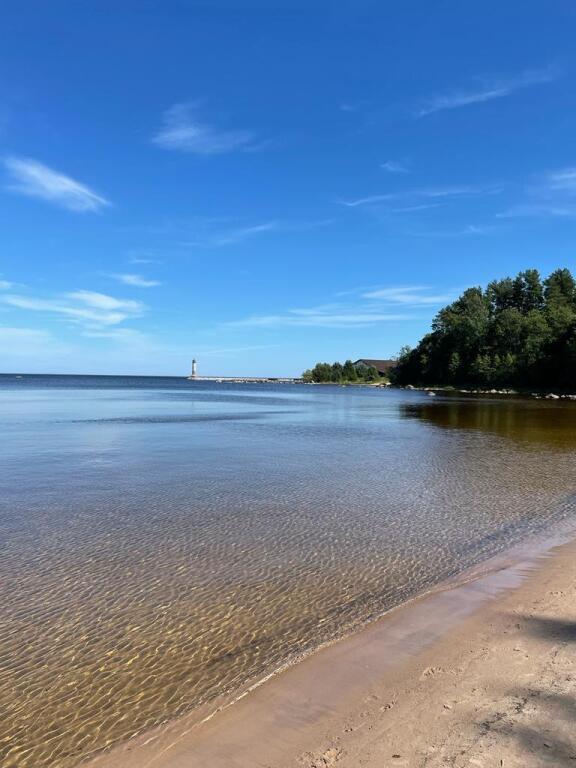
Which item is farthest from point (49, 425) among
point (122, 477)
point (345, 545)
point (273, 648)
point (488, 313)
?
point (488, 313)

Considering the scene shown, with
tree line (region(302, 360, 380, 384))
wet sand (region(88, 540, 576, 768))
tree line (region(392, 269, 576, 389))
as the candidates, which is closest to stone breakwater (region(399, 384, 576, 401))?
tree line (region(392, 269, 576, 389))

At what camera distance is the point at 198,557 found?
8.46m

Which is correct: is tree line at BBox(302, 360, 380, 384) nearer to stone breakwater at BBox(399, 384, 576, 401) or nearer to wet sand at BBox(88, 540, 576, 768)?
stone breakwater at BBox(399, 384, 576, 401)

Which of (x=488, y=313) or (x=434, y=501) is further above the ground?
(x=488, y=313)

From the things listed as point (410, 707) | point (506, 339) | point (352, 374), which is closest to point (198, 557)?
point (410, 707)

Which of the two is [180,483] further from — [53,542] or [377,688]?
[377,688]

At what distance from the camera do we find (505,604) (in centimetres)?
648

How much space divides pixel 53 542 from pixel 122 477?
6023mm

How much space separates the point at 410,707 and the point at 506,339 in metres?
112

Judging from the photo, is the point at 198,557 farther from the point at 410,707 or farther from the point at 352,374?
the point at 352,374

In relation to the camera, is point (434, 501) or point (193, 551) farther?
point (434, 501)

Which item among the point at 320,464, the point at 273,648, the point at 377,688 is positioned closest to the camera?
the point at 377,688

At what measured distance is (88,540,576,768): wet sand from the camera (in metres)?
3.67

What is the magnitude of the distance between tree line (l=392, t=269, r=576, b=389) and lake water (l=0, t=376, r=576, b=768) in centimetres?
7583
